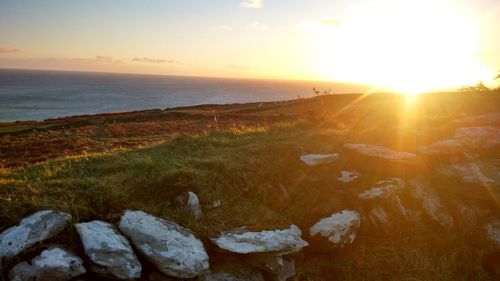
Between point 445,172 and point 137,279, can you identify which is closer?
point 137,279

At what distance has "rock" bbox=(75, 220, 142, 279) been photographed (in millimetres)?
6551

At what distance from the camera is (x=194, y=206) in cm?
891

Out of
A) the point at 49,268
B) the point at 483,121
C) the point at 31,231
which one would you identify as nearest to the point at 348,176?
the point at 49,268

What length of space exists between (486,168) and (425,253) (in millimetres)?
4250

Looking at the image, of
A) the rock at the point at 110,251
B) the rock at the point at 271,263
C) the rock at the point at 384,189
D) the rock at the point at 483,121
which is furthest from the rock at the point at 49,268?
the rock at the point at 483,121

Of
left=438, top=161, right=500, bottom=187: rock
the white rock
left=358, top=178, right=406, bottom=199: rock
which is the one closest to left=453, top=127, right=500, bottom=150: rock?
left=438, top=161, right=500, bottom=187: rock

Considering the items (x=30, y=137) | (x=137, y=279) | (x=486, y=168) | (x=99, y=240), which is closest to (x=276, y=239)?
(x=137, y=279)

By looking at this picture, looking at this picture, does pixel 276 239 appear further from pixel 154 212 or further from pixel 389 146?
pixel 389 146

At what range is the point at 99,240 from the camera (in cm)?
689

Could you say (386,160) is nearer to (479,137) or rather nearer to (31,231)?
(479,137)

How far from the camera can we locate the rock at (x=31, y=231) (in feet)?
21.4

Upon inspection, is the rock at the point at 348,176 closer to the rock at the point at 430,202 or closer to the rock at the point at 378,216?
the rock at the point at 378,216

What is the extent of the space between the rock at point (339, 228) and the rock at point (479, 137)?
6.20 metres

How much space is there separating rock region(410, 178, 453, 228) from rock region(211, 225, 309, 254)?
14.0 feet
